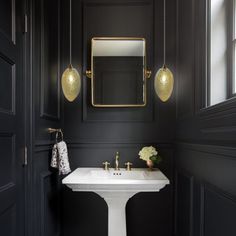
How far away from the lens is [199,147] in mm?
1395

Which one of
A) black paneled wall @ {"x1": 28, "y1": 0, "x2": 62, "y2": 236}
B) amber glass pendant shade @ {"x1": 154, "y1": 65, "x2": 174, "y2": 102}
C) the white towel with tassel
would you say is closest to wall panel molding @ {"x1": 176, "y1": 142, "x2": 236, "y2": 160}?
amber glass pendant shade @ {"x1": 154, "y1": 65, "x2": 174, "y2": 102}

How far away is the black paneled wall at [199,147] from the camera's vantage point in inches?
40.9

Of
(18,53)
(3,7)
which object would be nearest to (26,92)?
(18,53)

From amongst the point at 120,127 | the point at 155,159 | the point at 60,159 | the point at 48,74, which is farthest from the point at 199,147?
the point at 48,74

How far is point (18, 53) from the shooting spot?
1.29 m

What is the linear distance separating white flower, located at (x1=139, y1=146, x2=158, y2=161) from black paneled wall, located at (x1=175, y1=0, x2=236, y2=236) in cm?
21

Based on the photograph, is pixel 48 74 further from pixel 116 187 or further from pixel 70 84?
pixel 116 187

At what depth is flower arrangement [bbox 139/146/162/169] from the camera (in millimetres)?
1905

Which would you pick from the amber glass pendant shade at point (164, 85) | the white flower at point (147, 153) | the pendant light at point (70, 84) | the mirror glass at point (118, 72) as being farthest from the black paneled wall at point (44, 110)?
the amber glass pendant shade at point (164, 85)

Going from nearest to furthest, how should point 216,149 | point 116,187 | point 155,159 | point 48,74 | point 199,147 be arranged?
point 216,149, point 199,147, point 116,187, point 48,74, point 155,159

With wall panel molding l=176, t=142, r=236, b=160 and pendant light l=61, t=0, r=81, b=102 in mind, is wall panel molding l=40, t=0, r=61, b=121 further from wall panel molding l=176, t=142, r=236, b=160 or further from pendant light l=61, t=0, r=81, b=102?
wall panel molding l=176, t=142, r=236, b=160

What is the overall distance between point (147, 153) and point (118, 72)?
749 mm

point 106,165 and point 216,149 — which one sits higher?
point 216,149

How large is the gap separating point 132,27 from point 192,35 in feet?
2.12
